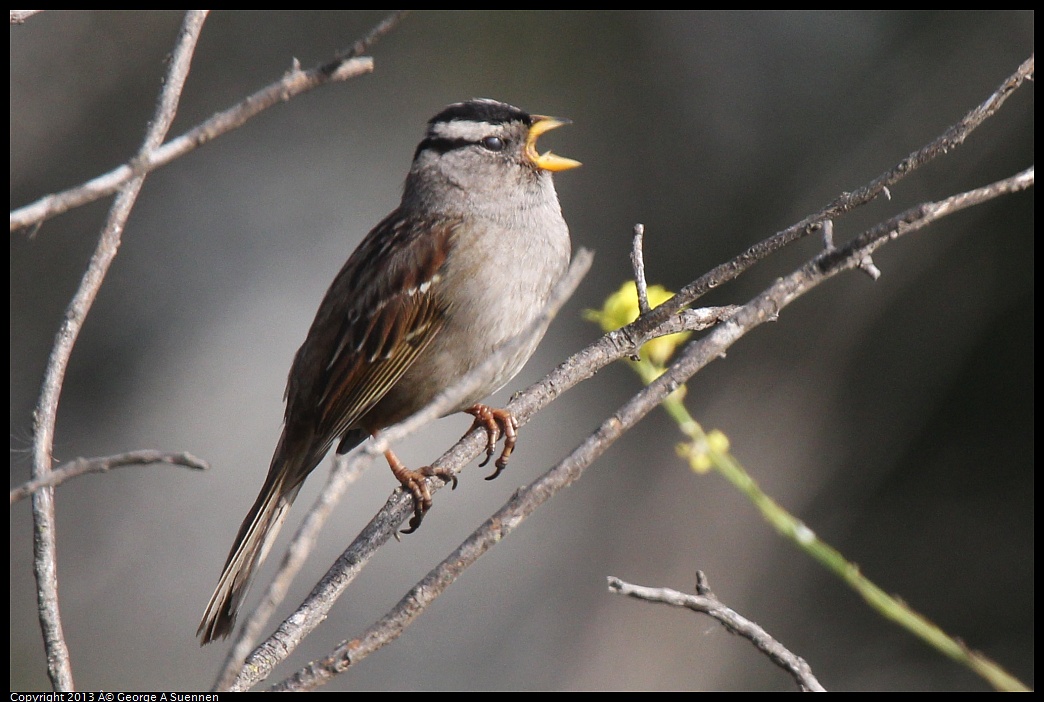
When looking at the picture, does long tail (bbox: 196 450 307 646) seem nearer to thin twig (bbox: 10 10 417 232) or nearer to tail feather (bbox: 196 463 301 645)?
tail feather (bbox: 196 463 301 645)

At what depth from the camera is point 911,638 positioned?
6.46 m

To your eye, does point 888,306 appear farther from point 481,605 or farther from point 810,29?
point 481,605

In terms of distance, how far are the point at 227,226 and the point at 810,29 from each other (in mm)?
4874

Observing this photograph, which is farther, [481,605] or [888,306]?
[888,306]

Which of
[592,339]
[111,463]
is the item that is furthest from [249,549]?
[592,339]

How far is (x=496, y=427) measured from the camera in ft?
10.6

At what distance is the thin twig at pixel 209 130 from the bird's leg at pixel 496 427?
5.61 ft

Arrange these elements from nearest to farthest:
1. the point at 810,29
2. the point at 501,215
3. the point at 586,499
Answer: the point at 501,215 < the point at 586,499 < the point at 810,29

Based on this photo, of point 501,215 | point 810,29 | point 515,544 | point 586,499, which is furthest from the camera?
point 810,29

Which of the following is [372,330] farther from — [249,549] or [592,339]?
[592,339]

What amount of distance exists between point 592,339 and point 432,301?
3714mm
